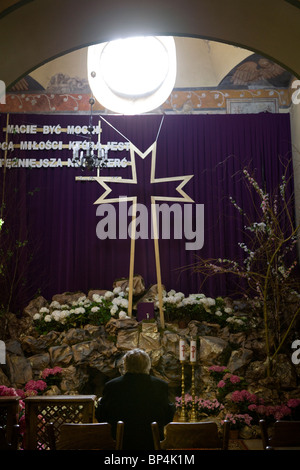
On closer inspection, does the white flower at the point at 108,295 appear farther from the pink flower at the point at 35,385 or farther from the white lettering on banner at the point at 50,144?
the white lettering on banner at the point at 50,144

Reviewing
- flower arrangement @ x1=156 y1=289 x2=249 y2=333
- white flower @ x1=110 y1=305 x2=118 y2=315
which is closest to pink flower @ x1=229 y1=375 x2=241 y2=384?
flower arrangement @ x1=156 y1=289 x2=249 y2=333

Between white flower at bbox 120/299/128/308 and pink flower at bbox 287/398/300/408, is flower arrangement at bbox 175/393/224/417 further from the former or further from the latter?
white flower at bbox 120/299/128/308

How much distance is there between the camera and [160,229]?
11.2m

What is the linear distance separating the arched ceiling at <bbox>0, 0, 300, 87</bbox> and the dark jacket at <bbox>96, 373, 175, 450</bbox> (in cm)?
271

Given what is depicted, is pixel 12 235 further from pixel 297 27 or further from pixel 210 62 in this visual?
pixel 297 27

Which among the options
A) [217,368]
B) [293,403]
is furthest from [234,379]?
[293,403]

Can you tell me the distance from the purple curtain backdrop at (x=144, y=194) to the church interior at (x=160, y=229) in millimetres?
31

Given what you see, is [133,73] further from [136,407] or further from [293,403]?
[136,407]

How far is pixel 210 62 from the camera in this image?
467 inches

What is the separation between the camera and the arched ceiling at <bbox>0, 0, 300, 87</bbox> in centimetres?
399

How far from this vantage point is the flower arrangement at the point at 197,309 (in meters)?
9.63

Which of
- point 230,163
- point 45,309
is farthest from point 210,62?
point 45,309

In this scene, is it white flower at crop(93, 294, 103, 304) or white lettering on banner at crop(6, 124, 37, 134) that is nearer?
white flower at crop(93, 294, 103, 304)

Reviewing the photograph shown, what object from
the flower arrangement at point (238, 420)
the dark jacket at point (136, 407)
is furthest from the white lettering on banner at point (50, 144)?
the dark jacket at point (136, 407)
